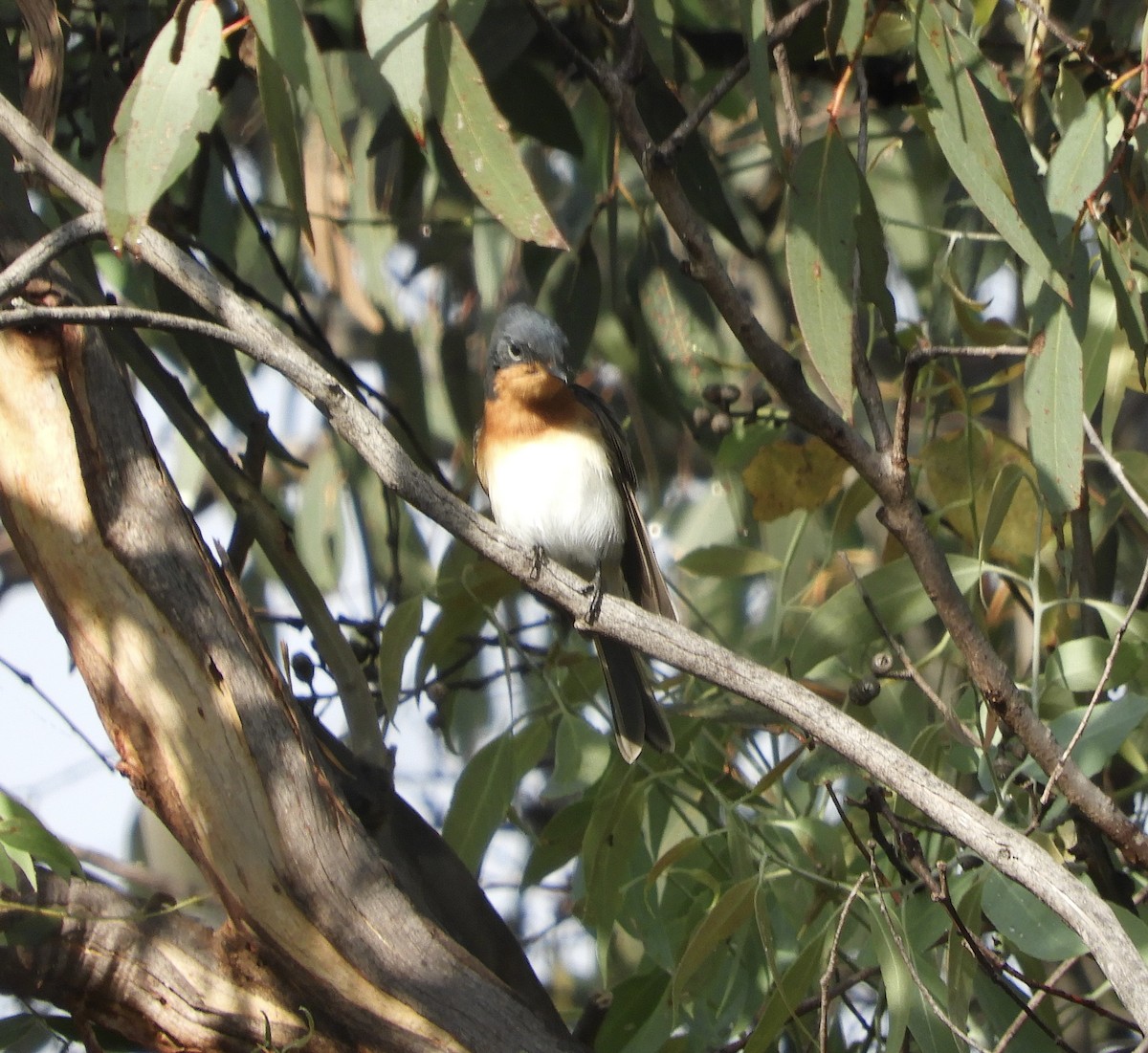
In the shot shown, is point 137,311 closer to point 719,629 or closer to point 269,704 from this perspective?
point 269,704

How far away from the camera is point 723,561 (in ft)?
8.87

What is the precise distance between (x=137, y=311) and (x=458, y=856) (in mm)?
1170

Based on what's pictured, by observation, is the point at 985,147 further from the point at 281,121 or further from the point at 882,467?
the point at 281,121

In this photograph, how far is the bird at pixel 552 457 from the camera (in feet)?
10.2

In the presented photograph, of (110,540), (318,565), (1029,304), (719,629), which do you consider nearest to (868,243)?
(1029,304)

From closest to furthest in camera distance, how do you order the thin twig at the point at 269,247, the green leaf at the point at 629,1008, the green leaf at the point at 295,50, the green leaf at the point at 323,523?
the green leaf at the point at 295,50
the green leaf at the point at 629,1008
the thin twig at the point at 269,247
the green leaf at the point at 323,523

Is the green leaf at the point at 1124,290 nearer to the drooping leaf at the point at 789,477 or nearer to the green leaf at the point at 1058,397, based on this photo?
the green leaf at the point at 1058,397

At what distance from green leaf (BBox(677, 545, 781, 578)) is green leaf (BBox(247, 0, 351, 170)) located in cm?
116

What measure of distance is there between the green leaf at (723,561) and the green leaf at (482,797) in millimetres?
480

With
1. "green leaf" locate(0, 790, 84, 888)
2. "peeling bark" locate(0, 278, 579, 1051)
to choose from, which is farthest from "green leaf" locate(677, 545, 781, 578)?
"green leaf" locate(0, 790, 84, 888)

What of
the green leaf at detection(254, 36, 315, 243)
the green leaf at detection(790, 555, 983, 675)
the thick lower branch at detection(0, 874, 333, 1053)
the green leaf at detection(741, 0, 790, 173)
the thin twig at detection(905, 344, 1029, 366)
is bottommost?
the thick lower branch at detection(0, 874, 333, 1053)

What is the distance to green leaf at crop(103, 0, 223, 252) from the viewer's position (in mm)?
1618

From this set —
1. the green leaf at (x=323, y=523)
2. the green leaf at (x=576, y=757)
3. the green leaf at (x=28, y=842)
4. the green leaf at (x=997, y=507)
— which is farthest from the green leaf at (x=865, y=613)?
the green leaf at (x=323, y=523)

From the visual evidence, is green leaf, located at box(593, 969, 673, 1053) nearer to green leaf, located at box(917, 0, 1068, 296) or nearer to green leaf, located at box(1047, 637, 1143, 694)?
green leaf, located at box(1047, 637, 1143, 694)
